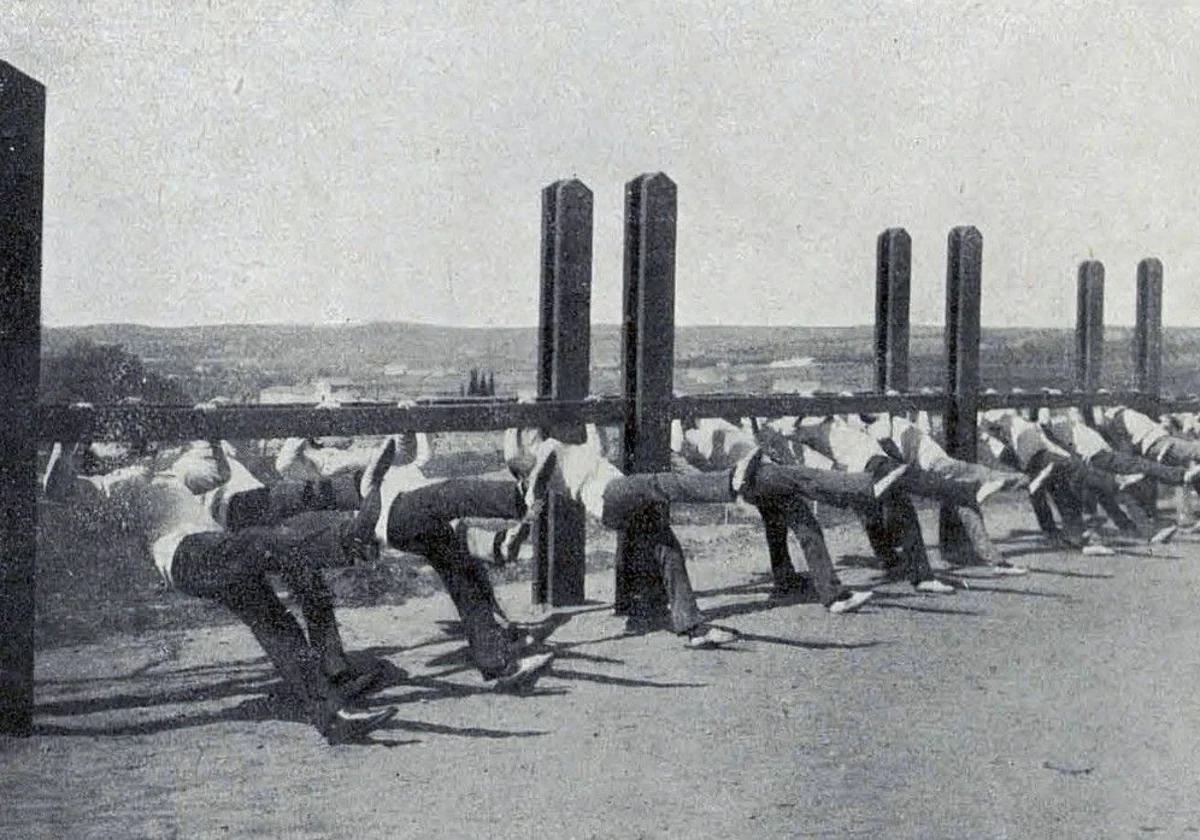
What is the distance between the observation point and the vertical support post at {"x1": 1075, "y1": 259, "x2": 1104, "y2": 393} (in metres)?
10.6

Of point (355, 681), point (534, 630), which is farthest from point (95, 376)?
point (355, 681)

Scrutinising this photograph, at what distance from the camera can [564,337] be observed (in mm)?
6465

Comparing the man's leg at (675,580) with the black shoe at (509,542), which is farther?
the man's leg at (675,580)

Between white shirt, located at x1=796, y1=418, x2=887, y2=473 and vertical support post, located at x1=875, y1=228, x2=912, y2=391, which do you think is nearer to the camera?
white shirt, located at x1=796, y1=418, x2=887, y2=473

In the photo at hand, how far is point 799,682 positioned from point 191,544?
2.44 m

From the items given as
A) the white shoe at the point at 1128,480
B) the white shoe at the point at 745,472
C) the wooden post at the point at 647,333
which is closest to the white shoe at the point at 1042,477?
the white shoe at the point at 1128,480

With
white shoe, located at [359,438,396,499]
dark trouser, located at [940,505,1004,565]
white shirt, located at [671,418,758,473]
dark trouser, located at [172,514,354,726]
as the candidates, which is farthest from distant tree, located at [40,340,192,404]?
dark trouser, located at [940,505,1004,565]

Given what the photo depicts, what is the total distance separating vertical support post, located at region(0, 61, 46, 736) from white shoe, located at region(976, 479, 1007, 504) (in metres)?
5.10

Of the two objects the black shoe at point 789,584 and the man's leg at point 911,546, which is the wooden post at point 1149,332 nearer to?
the man's leg at point 911,546

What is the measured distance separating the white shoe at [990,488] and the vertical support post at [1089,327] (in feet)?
12.2

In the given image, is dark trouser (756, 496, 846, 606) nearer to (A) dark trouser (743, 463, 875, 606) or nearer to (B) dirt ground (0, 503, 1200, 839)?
(A) dark trouser (743, 463, 875, 606)

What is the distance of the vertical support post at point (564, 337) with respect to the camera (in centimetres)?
647

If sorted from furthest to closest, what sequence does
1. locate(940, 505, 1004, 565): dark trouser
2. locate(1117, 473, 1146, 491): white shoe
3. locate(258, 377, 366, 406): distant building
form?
locate(1117, 473, 1146, 491): white shoe
locate(940, 505, 1004, 565): dark trouser
locate(258, 377, 366, 406): distant building

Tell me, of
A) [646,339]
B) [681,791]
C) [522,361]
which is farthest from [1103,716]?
[522,361]
